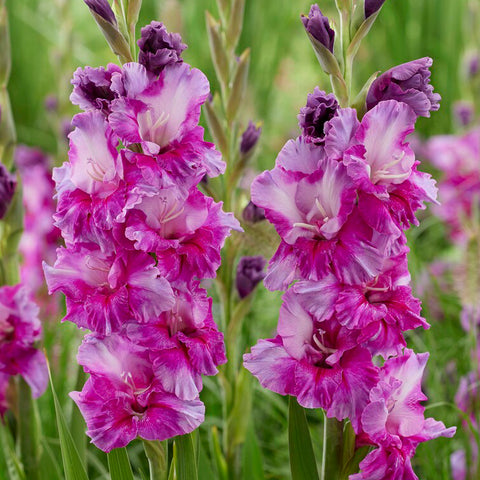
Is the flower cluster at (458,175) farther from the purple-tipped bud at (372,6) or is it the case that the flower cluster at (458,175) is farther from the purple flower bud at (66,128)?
the purple-tipped bud at (372,6)

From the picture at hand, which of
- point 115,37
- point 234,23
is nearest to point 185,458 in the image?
point 115,37

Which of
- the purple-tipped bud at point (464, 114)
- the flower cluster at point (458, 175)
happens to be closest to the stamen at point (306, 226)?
the flower cluster at point (458, 175)

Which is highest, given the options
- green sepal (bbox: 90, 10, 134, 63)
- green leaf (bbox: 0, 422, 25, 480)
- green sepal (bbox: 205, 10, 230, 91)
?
green sepal (bbox: 205, 10, 230, 91)

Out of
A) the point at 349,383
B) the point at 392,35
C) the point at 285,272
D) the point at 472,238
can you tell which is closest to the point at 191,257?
the point at 285,272

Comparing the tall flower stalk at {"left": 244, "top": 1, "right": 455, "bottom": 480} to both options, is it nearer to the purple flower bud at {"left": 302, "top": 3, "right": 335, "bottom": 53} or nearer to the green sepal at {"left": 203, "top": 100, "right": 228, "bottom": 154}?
the purple flower bud at {"left": 302, "top": 3, "right": 335, "bottom": 53}

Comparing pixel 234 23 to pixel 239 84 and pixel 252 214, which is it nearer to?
pixel 239 84

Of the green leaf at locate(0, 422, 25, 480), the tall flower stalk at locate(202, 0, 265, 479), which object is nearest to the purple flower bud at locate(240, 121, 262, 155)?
the tall flower stalk at locate(202, 0, 265, 479)
